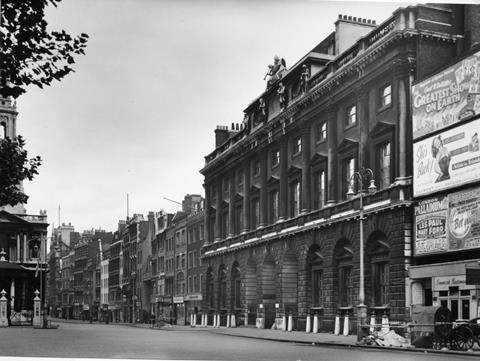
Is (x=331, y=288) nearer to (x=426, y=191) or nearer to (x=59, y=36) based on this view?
(x=426, y=191)

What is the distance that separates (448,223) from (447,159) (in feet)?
4.73

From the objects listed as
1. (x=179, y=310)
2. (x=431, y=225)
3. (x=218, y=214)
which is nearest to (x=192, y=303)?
(x=179, y=310)

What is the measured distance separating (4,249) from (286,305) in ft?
48.4

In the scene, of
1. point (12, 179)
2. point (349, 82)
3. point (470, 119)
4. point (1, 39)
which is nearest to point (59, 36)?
point (1, 39)

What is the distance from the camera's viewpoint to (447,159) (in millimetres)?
18250

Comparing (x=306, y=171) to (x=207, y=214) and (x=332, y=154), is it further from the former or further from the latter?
(x=207, y=214)

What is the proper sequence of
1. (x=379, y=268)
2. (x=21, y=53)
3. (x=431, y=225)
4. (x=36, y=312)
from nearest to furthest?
(x=21, y=53) → (x=36, y=312) → (x=431, y=225) → (x=379, y=268)

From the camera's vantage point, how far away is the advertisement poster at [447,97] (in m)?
17.6

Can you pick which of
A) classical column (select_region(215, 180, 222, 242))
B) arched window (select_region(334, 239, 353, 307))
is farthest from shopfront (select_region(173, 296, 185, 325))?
arched window (select_region(334, 239, 353, 307))

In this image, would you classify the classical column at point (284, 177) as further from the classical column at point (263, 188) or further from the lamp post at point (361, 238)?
the lamp post at point (361, 238)

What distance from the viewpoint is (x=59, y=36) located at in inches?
473

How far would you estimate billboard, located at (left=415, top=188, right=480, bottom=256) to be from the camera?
58.7ft

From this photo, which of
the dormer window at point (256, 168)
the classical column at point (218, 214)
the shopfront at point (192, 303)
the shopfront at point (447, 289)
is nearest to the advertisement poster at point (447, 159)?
the shopfront at point (447, 289)

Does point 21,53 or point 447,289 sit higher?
point 21,53
